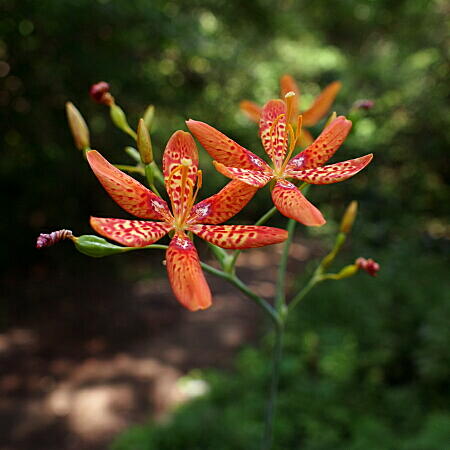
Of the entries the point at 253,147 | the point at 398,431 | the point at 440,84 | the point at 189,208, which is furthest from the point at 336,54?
the point at 189,208

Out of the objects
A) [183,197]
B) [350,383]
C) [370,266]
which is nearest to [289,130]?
[183,197]

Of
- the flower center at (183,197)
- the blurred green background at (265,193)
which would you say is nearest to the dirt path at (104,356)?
the blurred green background at (265,193)

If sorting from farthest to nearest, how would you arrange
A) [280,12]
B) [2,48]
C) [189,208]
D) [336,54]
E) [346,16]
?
[346,16] → [336,54] → [280,12] → [2,48] → [189,208]

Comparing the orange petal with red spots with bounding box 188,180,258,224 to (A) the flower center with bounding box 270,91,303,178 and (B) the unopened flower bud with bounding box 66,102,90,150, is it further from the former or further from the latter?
(B) the unopened flower bud with bounding box 66,102,90,150

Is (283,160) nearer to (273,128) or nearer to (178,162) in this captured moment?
(273,128)

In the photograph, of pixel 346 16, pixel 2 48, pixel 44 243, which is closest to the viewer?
pixel 44 243

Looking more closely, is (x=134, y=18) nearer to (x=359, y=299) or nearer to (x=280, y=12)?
(x=280, y=12)
